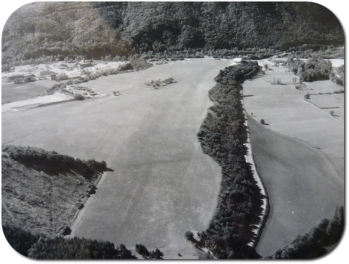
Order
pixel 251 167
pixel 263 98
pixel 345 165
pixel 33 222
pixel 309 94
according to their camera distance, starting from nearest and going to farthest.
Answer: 1. pixel 33 222
2. pixel 345 165
3. pixel 251 167
4. pixel 309 94
5. pixel 263 98

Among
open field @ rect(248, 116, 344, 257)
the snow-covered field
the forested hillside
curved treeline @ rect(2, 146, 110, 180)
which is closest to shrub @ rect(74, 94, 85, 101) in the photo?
the snow-covered field

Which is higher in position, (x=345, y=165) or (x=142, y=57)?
(x=142, y=57)

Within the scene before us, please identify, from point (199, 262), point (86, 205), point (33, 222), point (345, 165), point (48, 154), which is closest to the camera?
point (199, 262)

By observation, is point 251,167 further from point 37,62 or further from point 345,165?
point 37,62

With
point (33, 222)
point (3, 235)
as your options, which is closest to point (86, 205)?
point (33, 222)

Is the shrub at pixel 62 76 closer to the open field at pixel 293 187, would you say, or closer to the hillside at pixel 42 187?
the hillside at pixel 42 187

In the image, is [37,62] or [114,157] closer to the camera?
[114,157]

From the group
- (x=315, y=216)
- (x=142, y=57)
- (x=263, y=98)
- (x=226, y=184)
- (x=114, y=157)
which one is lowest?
(x=315, y=216)

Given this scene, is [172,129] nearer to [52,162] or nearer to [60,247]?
[52,162]

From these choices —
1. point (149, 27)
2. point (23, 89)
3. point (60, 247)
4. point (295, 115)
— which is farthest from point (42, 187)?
point (149, 27)
